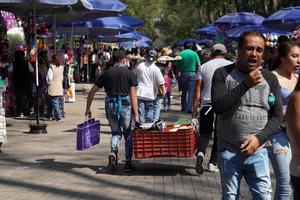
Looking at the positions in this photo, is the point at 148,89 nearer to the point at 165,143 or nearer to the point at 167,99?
the point at 165,143

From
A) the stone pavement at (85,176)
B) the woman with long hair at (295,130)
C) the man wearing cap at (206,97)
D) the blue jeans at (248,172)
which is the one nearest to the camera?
the woman with long hair at (295,130)

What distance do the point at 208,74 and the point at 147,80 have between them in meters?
2.01

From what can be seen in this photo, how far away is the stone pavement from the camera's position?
7070mm

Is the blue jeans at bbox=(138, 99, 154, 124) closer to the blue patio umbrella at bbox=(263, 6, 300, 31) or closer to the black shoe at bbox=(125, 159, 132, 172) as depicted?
the black shoe at bbox=(125, 159, 132, 172)

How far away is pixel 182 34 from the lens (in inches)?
3684

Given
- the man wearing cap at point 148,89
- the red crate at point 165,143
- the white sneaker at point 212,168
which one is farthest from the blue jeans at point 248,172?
the man wearing cap at point 148,89

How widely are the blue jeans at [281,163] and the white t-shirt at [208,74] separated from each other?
2.97m

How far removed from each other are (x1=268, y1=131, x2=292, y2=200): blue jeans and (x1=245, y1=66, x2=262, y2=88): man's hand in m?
1.10

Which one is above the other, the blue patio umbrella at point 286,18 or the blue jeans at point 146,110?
the blue patio umbrella at point 286,18

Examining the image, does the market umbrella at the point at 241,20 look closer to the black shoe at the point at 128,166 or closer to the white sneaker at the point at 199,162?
the black shoe at the point at 128,166

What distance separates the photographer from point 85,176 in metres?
8.14

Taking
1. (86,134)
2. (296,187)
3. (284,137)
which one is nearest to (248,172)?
(296,187)

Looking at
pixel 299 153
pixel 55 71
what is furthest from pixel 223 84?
pixel 55 71

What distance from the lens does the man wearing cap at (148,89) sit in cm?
989
